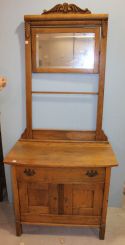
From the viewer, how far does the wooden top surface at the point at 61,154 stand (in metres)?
1.47

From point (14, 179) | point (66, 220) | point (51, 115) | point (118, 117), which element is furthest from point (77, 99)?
point (66, 220)

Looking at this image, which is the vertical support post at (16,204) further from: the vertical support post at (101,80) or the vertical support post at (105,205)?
the vertical support post at (101,80)

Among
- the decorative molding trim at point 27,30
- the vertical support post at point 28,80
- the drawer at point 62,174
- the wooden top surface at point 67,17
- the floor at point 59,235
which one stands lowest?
the floor at point 59,235

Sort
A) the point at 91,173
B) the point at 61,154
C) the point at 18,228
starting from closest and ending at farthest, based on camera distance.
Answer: the point at 91,173 → the point at 61,154 → the point at 18,228

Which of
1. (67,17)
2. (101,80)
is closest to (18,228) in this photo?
(101,80)

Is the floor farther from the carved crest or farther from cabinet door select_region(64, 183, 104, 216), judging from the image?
the carved crest

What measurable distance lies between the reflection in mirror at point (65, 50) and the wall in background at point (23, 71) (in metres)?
0.15

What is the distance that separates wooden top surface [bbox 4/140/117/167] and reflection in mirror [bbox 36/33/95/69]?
0.65 meters

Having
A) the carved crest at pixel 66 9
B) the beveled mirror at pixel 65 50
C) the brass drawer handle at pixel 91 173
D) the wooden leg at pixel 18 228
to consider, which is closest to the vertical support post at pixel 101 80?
the beveled mirror at pixel 65 50

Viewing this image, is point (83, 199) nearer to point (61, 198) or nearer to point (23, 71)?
point (61, 198)

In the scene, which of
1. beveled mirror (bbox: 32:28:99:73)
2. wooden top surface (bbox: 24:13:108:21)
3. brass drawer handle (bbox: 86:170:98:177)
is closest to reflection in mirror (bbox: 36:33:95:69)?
beveled mirror (bbox: 32:28:99:73)

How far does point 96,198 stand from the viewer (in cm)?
157

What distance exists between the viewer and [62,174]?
59.5 inches

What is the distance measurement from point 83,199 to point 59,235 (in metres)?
0.45
